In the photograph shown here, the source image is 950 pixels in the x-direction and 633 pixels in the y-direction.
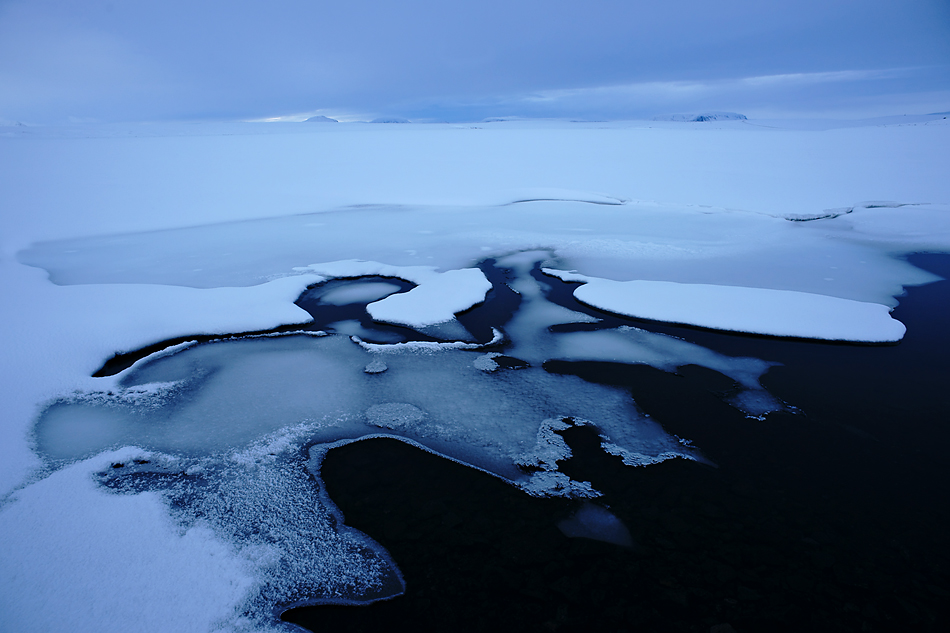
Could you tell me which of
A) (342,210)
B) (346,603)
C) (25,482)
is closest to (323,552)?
(346,603)

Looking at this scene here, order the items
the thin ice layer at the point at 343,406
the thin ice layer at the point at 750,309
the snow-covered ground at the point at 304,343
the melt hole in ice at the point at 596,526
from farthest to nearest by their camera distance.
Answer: the thin ice layer at the point at 750,309 < the thin ice layer at the point at 343,406 < the melt hole in ice at the point at 596,526 < the snow-covered ground at the point at 304,343

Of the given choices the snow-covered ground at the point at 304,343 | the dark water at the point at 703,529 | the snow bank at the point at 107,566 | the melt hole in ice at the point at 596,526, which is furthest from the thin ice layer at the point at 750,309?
the snow bank at the point at 107,566

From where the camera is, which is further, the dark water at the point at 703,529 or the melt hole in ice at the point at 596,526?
the melt hole in ice at the point at 596,526

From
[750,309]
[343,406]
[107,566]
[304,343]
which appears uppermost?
[750,309]

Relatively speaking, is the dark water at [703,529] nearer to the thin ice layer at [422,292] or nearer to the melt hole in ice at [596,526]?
the melt hole in ice at [596,526]

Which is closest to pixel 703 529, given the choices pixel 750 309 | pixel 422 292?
pixel 750 309

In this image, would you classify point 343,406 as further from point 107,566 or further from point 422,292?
point 422,292

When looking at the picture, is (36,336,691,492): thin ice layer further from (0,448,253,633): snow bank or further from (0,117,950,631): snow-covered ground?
(0,448,253,633): snow bank
